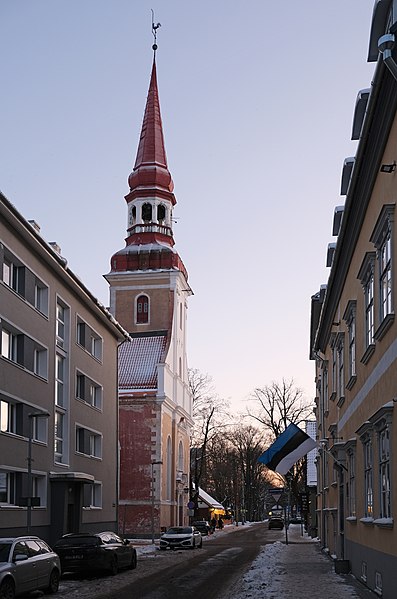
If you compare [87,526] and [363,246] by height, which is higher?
[363,246]

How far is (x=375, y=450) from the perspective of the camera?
679 inches

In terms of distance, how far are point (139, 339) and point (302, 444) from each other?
39.2 meters

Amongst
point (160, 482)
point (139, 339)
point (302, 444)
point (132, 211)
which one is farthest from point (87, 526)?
point (132, 211)

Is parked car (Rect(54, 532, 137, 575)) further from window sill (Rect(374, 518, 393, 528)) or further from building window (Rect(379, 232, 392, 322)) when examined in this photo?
building window (Rect(379, 232, 392, 322))

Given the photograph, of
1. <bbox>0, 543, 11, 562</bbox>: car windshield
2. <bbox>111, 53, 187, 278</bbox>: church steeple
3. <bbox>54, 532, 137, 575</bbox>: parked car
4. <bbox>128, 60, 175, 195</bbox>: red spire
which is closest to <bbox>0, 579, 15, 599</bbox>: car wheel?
<bbox>0, 543, 11, 562</bbox>: car windshield

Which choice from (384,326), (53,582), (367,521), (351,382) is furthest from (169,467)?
(384,326)

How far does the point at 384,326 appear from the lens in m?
15.3

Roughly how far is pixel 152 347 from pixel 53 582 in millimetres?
45653

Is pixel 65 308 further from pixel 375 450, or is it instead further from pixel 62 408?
pixel 375 450

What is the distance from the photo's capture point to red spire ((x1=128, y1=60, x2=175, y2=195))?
68.9 metres

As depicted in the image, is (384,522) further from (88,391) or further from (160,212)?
(160,212)

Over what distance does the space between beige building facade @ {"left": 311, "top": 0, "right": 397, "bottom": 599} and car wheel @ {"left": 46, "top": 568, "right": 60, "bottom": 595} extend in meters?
6.92


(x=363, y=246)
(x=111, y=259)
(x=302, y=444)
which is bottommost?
(x=302, y=444)

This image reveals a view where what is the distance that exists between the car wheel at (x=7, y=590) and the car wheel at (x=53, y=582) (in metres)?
2.69
